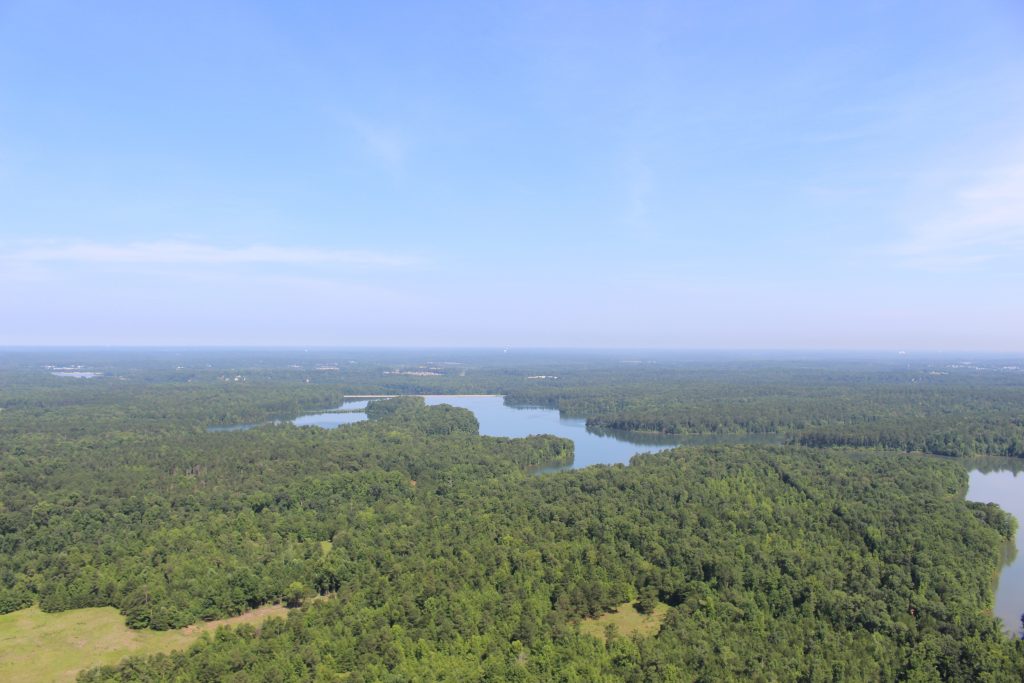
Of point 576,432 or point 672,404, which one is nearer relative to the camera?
point 576,432

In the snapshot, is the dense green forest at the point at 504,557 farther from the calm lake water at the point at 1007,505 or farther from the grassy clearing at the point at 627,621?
the calm lake water at the point at 1007,505

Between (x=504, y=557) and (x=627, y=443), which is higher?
(x=504, y=557)

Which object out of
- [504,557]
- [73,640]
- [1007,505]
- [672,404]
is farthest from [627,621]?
[672,404]

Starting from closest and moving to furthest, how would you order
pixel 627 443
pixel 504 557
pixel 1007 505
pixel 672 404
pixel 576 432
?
pixel 504 557
pixel 1007 505
pixel 627 443
pixel 576 432
pixel 672 404

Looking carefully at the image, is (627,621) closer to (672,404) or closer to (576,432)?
(576,432)

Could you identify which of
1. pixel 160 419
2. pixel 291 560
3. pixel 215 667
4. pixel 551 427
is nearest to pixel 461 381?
pixel 551 427

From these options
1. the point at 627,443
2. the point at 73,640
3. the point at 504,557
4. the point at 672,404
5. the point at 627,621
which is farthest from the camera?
the point at 672,404

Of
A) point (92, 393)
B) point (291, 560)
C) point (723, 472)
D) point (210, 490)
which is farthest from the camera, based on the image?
point (92, 393)

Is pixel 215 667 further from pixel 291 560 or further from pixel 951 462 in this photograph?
pixel 951 462
